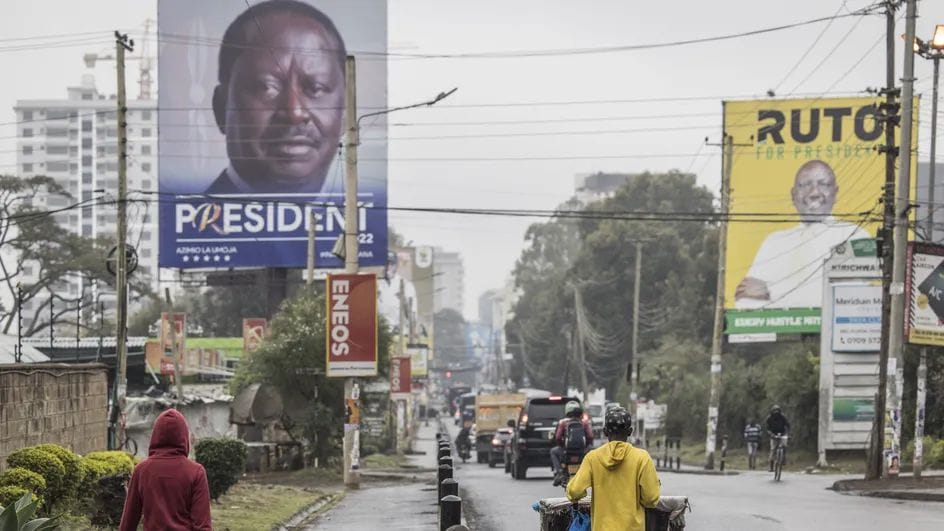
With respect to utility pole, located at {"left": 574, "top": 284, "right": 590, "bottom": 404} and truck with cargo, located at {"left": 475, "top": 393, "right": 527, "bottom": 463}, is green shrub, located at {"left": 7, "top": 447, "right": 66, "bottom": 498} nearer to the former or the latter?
truck with cargo, located at {"left": 475, "top": 393, "right": 527, "bottom": 463}

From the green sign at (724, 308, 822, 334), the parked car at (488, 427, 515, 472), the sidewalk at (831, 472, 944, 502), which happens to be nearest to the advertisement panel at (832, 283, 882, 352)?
the sidewalk at (831, 472, 944, 502)

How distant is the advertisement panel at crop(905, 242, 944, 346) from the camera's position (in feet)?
107

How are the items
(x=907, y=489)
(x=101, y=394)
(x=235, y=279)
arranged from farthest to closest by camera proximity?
(x=235, y=279) < (x=907, y=489) < (x=101, y=394)

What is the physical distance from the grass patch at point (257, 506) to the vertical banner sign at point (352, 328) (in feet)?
12.3

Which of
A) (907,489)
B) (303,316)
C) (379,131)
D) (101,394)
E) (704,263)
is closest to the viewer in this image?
(101,394)

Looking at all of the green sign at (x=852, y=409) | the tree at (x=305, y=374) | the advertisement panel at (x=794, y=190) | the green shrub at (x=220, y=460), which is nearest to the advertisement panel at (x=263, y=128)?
the advertisement panel at (x=794, y=190)

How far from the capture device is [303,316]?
144 ft

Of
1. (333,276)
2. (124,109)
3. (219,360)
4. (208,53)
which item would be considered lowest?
(219,360)

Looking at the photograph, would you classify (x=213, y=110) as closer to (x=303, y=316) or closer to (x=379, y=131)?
(x=379, y=131)

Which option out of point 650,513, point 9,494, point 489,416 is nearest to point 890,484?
point 9,494

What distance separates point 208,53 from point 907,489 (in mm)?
40507

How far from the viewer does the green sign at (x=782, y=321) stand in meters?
65.4

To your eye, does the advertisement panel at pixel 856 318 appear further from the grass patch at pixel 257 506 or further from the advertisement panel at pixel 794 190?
the advertisement panel at pixel 794 190

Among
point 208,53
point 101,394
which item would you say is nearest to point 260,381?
point 101,394
